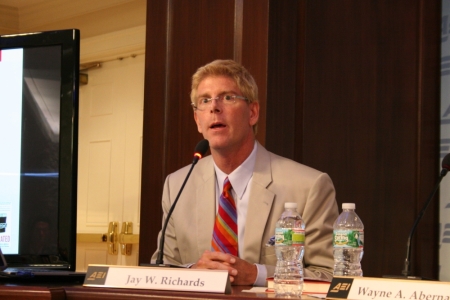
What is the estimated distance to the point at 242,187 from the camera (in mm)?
2326

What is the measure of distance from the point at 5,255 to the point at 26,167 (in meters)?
0.21

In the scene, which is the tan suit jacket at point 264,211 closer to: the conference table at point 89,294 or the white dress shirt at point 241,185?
the white dress shirt at point 241,185

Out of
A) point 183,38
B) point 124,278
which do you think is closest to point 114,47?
point 183,38

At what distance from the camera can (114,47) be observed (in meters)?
5.07

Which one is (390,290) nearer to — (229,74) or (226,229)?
(226,229)

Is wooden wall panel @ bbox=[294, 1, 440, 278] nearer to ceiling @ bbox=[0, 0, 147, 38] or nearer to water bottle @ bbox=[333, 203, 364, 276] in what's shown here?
water bottle @ bbox=[333, 203, 364, 276]

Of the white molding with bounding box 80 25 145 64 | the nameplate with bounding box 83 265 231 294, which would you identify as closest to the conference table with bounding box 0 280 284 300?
the nameplate with bounding box 83 265 231 294

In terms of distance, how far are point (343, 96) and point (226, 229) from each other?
1039 mm

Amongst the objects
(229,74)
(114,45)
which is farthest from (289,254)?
(114,45)

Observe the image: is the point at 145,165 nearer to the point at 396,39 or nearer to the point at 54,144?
the point at 396,39

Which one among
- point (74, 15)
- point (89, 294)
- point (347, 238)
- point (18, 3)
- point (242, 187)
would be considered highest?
point (18, 3)

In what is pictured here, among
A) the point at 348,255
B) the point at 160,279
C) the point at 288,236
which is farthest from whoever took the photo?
the point at 348,255

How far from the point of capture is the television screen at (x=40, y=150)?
63.5 inches

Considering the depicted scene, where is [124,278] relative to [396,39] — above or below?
below
